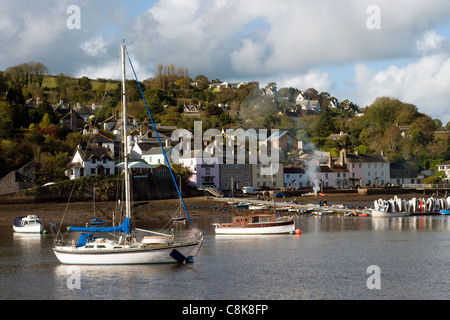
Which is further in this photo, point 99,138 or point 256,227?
point 99,138

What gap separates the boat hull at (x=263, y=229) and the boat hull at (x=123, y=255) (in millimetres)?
17571

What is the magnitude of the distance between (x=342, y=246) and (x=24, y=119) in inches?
2525

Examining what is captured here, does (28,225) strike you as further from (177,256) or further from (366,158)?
(366,158)

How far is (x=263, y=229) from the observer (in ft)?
174

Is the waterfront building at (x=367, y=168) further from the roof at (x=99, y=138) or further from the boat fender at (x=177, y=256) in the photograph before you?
the boat fender at (x=177, y=256)

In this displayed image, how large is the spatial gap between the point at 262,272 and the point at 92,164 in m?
47.0

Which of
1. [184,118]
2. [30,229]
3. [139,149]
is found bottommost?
[30,229]

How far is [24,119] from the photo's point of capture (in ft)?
307

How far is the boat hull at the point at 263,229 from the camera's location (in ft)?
173

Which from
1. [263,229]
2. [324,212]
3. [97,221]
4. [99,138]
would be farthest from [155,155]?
[263,229]

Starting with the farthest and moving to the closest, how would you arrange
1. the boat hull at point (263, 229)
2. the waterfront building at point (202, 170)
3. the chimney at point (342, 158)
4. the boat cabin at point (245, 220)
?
the chimney at point (342, 158), the waterfront building at point (202, 170), the boat cabin at point (245, 220), the boat hull at point (263, 229)

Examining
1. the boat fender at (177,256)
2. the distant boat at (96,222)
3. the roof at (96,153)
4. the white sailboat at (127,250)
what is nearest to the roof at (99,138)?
the roof at (96,153)
